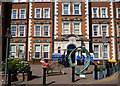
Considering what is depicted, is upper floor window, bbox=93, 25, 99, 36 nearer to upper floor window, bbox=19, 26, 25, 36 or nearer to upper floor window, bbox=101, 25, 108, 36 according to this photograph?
upper floor window, bbox=101, 25, 108, 36

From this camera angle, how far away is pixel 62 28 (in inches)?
918

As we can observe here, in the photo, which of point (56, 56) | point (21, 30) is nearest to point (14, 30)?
point (21, 30)

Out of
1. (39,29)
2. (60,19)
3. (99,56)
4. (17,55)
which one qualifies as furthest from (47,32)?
(99,56)

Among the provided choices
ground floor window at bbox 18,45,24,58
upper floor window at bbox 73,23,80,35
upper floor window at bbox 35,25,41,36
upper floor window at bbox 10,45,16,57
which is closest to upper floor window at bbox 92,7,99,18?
upper floor window at bbox 73,23,80,35

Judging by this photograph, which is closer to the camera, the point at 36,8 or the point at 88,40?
the point at 88,40

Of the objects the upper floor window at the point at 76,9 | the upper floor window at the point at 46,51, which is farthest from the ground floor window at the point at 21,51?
the upper floor window at the point at 76,9

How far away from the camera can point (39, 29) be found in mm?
24422

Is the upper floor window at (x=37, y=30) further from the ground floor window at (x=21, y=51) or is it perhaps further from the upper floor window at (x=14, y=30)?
the upper floor window at (x=14, y=30)

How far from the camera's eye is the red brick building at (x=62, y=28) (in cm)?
2317

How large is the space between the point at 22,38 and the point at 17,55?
3.12 meters

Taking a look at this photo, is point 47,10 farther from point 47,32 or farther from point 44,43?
point 44,43

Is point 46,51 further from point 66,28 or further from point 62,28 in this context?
point 66,28

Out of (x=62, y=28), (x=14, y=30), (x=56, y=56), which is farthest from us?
(x=14, y=30)

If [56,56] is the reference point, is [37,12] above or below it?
above
